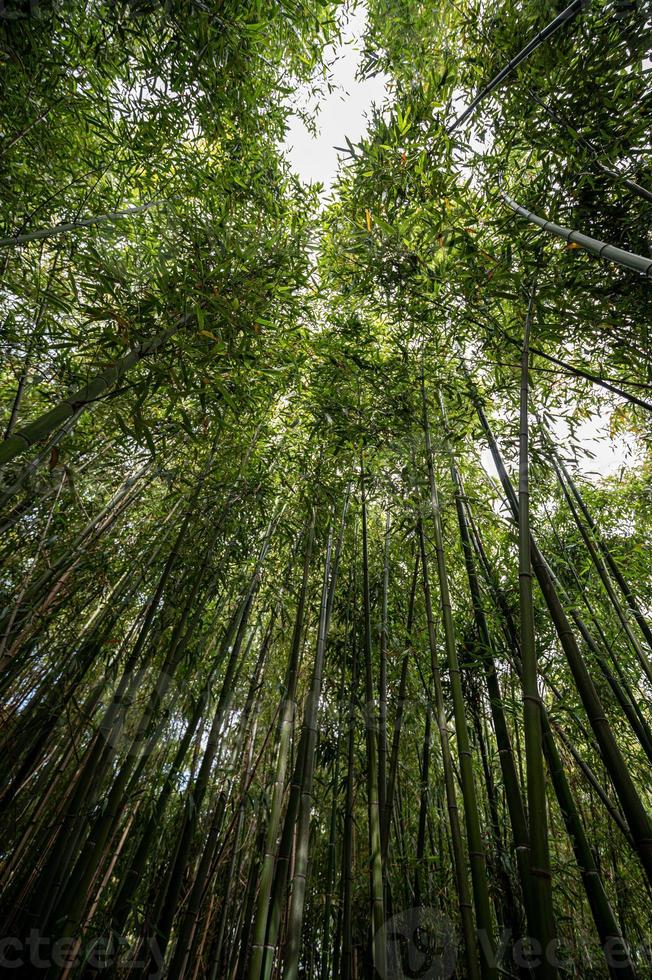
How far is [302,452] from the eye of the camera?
366cm

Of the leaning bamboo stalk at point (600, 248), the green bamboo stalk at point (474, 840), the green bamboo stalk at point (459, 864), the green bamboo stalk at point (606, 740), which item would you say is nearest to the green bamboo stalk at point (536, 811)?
the green bamboo stalk at point (606, 740)

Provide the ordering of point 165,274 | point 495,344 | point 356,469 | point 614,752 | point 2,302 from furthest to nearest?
point 356,469, point 2,302, point 495,344, point 165,274, point 614,752

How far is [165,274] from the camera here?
2.31m

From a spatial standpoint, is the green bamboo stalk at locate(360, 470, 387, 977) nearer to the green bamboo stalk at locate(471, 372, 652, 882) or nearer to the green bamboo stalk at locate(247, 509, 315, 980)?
the green bamboo stalk at locate(247, 509, 315, 980)

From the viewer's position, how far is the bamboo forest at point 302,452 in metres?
2.12

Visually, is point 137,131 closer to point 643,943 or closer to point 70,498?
point 70,498

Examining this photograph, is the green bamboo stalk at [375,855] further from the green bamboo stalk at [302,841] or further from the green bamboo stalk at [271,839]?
the green bamboo stalk at [271,839]

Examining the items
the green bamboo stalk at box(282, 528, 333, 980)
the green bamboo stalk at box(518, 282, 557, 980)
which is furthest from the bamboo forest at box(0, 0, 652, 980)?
the green bamboo stalk at box(518, 282, 557, 980)

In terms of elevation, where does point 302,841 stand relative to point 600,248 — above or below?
below

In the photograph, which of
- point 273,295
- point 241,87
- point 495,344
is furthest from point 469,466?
point 241,87

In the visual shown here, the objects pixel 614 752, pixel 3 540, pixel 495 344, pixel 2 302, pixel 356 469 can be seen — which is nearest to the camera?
pixel 614 752

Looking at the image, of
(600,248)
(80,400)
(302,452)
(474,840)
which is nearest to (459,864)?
(474,840)

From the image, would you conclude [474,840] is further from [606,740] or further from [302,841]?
[302,841]

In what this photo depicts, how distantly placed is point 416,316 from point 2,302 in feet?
9.00
